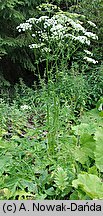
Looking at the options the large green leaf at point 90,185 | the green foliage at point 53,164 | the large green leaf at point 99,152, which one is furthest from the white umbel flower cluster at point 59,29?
the large green leaf at point 90,185

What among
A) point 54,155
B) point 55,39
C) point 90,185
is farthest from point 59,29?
point 90,185

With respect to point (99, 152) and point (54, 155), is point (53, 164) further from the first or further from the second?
point (99, 152)

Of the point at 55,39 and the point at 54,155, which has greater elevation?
the point at 55,39

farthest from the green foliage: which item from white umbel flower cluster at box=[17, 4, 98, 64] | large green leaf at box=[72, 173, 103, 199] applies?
white umbel flower cluster at box=[17, 4, 98, 64]

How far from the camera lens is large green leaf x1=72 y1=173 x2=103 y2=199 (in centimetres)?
252

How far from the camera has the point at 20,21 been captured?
534 centimetres

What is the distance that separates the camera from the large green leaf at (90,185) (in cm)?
252

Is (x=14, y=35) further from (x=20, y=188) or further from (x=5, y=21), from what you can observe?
(x=20, y=188)

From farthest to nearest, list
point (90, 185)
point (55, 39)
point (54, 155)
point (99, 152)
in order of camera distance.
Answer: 1. point (55, 39)
2. point (54, 155)
3. point (99, 152)
4. point (90, 185)

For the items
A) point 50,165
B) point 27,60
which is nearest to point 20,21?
point 27,60

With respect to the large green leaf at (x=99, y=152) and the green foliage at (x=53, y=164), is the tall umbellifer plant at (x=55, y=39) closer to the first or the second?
the green foliage at (x=53, y=164)

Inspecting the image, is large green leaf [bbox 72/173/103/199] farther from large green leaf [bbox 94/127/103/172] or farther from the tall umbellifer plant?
the tall umbellifer plant

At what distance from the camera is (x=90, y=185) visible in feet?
8.47

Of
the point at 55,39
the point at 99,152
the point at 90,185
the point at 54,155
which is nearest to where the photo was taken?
the point at 90,185
